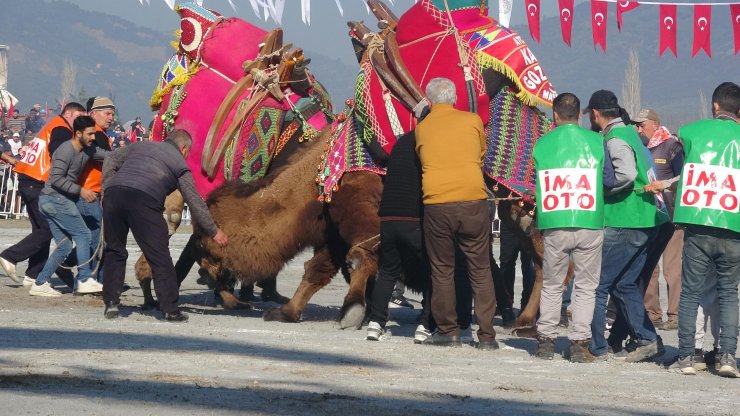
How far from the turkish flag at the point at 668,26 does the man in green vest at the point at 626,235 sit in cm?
1082

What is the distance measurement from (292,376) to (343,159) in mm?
3638

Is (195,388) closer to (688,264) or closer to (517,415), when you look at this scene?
(517,415)

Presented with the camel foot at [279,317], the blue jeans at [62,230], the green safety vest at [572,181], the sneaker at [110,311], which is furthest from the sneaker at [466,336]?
the blue jeans at [62,230]

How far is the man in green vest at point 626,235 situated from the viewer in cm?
962

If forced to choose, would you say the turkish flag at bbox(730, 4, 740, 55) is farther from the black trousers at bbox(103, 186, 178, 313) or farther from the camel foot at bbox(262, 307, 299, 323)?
the black trousers at bbox(103, 186, 178, 313)

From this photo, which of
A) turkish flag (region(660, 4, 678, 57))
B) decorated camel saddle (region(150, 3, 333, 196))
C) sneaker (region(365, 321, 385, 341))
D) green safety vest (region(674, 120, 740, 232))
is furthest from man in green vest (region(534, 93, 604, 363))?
turkish flag (region(660, 4, 678, 57))

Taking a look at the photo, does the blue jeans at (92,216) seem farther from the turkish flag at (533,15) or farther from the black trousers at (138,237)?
the turkish flag at (533,15)

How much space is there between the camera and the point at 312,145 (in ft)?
39.6

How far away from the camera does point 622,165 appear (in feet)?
31.1

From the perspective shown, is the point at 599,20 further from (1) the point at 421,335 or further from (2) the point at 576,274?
(2) the point at 576,274

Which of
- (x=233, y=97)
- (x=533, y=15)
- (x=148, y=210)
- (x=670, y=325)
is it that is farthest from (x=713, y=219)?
(x=533, y=15)

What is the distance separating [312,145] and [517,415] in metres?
5.33

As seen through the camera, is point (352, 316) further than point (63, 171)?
No

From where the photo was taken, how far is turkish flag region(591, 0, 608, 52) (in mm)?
19594
